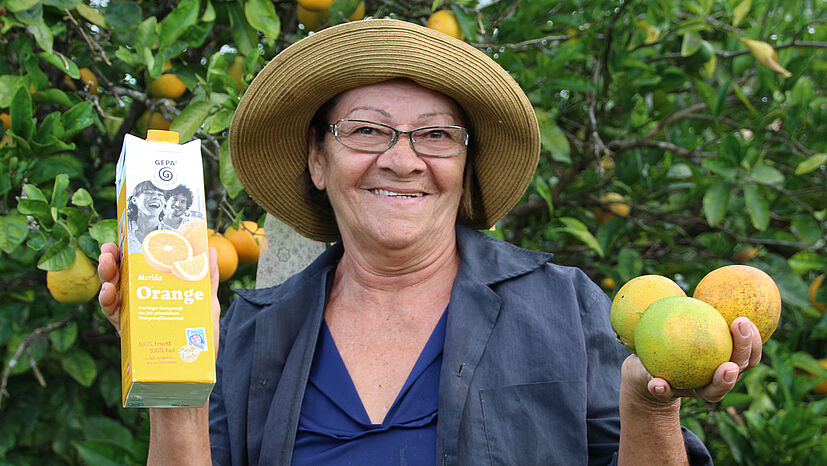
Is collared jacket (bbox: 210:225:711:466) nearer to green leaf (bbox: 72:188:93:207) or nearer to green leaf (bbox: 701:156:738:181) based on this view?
green leaf (bbox: 72:188:93:207)

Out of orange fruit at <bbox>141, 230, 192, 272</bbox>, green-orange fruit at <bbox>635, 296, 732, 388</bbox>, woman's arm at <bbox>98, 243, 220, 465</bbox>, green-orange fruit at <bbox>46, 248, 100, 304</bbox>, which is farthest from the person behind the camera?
green-orange fruit at <bbox>46, 248, 100, 304</bbox>

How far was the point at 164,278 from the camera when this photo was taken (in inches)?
57.4

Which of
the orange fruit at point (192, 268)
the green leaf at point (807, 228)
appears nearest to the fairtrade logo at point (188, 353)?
the orange fruit at point (192, 268)

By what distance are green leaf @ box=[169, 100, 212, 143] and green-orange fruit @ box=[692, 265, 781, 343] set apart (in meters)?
1.47

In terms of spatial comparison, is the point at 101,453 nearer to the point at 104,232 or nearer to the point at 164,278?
the point at 104,232

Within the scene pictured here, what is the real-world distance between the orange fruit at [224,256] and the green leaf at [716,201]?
5.09 ft

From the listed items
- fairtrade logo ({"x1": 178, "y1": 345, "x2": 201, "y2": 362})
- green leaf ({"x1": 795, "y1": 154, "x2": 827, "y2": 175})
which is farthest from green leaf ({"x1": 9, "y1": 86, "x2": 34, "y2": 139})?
green leaf ({"x1": 795, "y1": 154, "x2": 827, "y2": 175})

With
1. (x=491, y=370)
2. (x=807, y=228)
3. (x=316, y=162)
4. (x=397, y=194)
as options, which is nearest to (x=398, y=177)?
(x=397, y=194)

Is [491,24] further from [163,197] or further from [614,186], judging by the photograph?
[163,197]

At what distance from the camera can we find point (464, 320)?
1928 mm

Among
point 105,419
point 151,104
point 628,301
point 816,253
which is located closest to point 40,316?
point 105,419

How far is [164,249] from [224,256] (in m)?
0.92

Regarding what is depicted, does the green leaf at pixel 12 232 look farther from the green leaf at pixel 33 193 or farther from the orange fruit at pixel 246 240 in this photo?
the orange fruit at pixel 246 240

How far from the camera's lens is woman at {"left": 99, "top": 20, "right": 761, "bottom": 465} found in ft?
5.93
